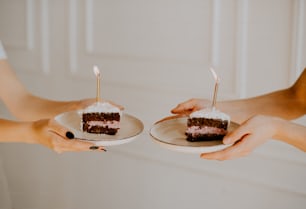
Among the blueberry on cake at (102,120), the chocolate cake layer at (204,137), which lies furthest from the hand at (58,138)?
the chocolate cake layer at (204,137)

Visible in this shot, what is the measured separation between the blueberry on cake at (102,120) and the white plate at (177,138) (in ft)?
0.48

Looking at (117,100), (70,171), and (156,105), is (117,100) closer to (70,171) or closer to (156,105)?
(156,105)

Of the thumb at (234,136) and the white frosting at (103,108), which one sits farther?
the white frosting at (103,108)

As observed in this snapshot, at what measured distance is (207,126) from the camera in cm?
164

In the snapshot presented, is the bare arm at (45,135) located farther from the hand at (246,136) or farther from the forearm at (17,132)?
the hand at (246,136)

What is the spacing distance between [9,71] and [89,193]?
1047 millimetres

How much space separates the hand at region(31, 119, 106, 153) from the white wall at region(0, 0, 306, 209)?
937mm

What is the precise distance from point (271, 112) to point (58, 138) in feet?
2.60

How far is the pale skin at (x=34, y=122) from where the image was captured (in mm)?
1617

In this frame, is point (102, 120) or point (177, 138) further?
point (102, 120)

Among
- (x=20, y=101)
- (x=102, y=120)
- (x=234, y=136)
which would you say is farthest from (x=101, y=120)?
(x=20, y=101)

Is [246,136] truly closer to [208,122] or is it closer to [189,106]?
[208,122]

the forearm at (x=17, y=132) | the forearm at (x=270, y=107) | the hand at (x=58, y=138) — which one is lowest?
the forearm at (x=17, y=132)

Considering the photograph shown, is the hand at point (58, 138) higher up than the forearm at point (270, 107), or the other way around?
the forearm at point (270, 107)
